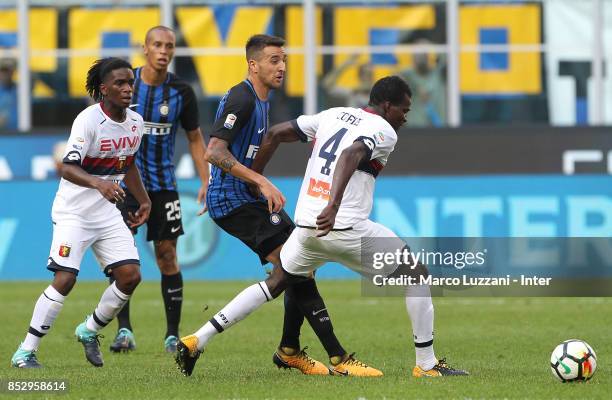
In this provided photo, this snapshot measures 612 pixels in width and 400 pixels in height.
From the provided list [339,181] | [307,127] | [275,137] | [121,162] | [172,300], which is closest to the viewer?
[339,181]

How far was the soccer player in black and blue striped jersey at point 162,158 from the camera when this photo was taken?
10.7 metres

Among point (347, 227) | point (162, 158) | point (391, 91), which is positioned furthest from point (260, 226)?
point (162, 158)

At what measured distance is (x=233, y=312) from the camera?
28.0ft

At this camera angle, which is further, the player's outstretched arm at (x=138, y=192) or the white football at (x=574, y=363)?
the player's outstretched arm at (x=138, y=192)

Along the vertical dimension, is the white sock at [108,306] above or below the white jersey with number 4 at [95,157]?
below

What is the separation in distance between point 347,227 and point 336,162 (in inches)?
16.5

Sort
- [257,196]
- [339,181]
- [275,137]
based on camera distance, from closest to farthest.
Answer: [339,181] → [275,137] → [257,196]

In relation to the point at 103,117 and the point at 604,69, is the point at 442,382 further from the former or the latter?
the point at 604,69

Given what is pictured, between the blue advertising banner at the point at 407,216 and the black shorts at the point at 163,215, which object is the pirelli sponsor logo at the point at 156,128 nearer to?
the black shorts at the point at 163,215

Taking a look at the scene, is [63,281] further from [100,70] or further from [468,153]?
[468,153]

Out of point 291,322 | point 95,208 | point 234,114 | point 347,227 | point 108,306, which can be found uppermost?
point 234,114

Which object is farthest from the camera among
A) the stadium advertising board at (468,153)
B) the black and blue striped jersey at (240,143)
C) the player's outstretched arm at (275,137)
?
the stadium advertising board at (468,153)

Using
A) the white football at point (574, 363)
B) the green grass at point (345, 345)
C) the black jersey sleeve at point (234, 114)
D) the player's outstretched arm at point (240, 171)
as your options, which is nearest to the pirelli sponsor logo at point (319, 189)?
the player's outstretched arm at point (240, 171)

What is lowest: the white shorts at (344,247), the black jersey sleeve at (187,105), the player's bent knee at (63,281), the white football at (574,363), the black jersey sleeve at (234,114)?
the white football at (574,363)
